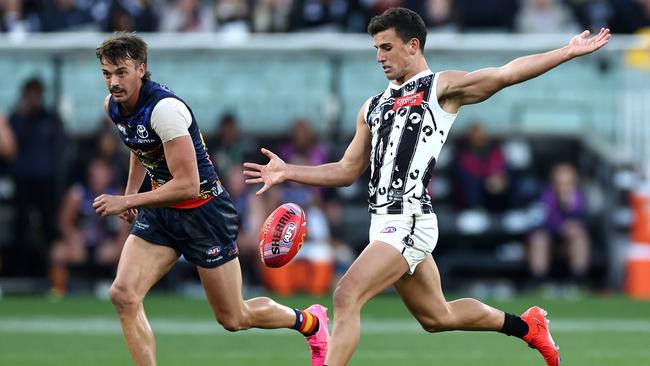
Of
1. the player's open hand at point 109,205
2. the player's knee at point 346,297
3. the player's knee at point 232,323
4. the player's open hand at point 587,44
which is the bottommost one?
the player's knee at point 232,323

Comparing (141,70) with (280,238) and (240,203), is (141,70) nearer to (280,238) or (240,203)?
(280,238)

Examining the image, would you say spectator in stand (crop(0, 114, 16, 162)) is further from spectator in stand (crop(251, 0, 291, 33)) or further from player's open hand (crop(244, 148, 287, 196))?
player's open hand (crop(244, 148, 287, 196))

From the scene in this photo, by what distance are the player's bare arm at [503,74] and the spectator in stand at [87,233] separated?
9.68 metres

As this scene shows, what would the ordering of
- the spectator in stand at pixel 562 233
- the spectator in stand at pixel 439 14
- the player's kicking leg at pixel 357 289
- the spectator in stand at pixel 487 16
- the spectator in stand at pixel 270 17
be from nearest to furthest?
the player's kicking leg at pixel 357 289
the spectator in stand at pixel 562 233
the spectator in stand at pixel 270 17
the spectator in stand at pixel 439 14
the spectator in stand at pixel 487 16

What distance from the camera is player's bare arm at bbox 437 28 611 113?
8.20 m

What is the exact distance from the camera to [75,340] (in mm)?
13000

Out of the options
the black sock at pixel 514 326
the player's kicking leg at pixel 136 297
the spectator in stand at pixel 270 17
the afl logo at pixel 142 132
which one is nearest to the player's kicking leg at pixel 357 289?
the black sock at pixel 514 326

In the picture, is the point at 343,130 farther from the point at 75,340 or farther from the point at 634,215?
the point at 75,340

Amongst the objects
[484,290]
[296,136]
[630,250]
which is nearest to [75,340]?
[296,136]

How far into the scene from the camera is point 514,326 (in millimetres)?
9234

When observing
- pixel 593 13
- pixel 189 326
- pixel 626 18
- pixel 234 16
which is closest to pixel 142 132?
pixel 189 326

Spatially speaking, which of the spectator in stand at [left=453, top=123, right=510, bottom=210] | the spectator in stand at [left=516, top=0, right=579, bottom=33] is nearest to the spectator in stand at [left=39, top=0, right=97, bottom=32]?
the spectator in stand at [left=453, top=123, right=510, bottom=210]

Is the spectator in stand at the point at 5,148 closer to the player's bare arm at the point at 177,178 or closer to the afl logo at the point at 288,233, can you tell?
the player's bare arm at the point at 177,178

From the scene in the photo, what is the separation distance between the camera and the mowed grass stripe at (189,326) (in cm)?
1382
